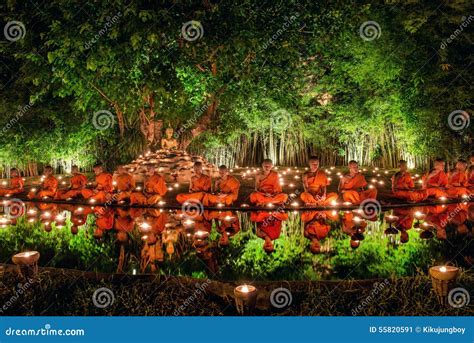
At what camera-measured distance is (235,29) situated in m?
9.83

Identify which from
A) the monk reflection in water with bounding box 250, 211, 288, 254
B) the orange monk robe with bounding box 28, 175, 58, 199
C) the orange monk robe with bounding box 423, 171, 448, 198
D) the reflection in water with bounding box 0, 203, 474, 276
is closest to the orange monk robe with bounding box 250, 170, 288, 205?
the reflection in water with bounding box 0, 203, 474, 276

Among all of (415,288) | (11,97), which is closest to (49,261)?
(415,288)

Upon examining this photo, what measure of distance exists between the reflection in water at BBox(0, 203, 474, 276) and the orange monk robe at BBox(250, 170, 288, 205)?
37cm

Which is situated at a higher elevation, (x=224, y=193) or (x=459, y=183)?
(x=224, y=193)

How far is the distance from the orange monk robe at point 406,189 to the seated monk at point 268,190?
2.45 m

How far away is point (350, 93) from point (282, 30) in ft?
24.7

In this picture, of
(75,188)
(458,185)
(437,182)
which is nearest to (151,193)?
(75,188)

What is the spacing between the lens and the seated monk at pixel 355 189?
7.68m

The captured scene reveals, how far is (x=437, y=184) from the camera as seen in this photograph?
8391mm

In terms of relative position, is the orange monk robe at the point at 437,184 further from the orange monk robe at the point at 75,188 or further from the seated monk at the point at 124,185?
the orange monk robe at the point at 75,188

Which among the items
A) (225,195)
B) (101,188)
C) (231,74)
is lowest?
(225,195)

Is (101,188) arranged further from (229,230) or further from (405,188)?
(405,188)

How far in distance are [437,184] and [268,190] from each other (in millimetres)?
3682

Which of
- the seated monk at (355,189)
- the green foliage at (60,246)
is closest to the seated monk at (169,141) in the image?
the green foliage at (60,246)
